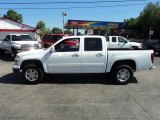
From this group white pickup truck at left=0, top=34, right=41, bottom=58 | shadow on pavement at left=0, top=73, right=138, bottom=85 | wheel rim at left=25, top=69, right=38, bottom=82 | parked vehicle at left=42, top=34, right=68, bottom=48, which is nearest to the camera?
wheel rim at left=25, top=69, right=38, bottom=82

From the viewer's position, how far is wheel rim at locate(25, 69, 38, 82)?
409 inches

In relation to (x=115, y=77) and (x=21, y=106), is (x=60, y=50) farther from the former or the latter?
(x=21, y=106)

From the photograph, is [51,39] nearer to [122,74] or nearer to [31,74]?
[31,74]

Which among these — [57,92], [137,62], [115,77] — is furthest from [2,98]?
[137,62]

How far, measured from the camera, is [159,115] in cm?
667

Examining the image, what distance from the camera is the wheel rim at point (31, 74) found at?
409 inches

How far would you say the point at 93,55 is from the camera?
1030 cm

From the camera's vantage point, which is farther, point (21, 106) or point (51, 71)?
point (51, 71)

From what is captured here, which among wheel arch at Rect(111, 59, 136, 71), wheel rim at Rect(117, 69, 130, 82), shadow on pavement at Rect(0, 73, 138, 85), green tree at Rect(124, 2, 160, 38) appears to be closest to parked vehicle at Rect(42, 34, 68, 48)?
shadow on pavement at Rect(0, 73, 138, 85)

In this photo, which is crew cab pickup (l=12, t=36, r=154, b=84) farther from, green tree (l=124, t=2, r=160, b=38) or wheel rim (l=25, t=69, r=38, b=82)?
green tree (l=124, t=2, r=160, b=38)

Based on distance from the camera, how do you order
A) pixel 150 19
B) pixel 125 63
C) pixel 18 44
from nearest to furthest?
pixel 125 63 → pixel 18 44 → pixel 150 19

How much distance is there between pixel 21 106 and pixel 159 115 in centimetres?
346

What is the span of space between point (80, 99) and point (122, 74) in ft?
9.35

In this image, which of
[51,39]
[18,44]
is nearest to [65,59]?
[18,44]
